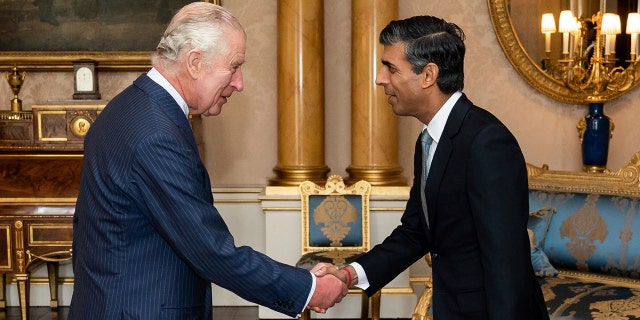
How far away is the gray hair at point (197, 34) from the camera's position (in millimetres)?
2158

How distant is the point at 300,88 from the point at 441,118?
3463 mm

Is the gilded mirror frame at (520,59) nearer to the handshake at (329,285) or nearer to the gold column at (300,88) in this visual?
the gold column at (300,88)

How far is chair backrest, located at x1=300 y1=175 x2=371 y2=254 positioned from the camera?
17.5 feet

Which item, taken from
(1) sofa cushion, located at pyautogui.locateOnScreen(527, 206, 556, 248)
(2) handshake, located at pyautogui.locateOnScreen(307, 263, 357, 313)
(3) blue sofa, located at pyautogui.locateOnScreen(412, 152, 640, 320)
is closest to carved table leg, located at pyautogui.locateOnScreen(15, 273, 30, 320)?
(3) blue sofa, located at pyautogui.locateOnScreen(412, 152, 640, 320)

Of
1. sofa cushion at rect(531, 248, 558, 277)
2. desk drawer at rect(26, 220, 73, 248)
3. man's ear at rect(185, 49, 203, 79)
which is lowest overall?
sofa cushion at rect(531, 248, 558, 277)

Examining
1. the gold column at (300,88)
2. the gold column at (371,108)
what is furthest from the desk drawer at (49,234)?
the gold column at (371,108)

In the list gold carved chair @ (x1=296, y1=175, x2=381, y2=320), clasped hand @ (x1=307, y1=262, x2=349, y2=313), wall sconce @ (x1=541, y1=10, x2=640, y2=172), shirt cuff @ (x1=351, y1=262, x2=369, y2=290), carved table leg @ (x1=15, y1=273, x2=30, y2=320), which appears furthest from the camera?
wall sconce @ (x1=541, y1=10, x2=640, y2=172)

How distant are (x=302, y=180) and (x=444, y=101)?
3.49 m

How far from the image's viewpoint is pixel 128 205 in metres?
2.04

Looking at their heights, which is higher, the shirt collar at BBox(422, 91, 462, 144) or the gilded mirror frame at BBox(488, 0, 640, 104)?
the gilded mirror frame at BBox(488, 0, 640, 104)

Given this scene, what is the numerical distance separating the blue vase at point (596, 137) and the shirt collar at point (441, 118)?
11.4 feet

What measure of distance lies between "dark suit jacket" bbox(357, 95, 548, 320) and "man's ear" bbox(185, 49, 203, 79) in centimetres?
76

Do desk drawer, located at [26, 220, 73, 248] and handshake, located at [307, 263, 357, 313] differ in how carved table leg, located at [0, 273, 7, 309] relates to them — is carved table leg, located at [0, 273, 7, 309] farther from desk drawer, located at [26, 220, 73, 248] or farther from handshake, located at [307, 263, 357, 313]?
handshake, located at [307, 263, 357, 313]

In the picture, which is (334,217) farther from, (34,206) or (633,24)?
(633,24)
